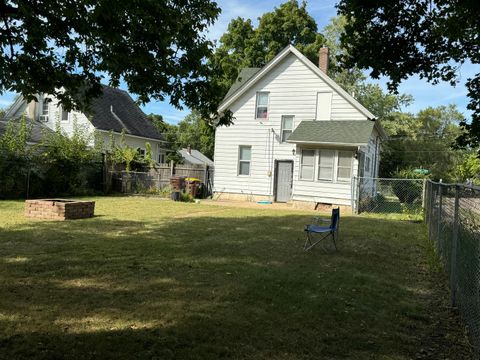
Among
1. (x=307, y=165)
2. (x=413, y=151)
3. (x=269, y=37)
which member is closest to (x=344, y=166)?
(x=307, y=165)

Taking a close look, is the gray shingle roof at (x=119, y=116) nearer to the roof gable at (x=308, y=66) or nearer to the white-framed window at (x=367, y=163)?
the roof gable at (x=308, y=66)

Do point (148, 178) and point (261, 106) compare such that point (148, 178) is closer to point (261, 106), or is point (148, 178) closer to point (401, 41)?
point (261, 106)

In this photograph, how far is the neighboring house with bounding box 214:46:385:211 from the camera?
19.3m

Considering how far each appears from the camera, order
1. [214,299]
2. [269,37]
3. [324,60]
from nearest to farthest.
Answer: [214,299], [324,60], [269,37]

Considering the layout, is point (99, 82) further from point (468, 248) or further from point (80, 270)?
point (468, 248)

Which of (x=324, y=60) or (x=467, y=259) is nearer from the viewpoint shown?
(x=467, y=259)

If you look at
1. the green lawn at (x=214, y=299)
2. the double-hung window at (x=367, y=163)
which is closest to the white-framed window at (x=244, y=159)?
the double-hung window at (x=367, y=163)

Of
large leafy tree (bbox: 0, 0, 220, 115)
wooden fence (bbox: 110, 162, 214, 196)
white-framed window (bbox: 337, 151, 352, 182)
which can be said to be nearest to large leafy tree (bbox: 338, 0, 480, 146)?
large leafy tree (bbox: 0, 0, 220, 115)

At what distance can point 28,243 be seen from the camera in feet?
28.0

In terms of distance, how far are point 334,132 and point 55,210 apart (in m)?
12.4

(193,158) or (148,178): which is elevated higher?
(193,158)

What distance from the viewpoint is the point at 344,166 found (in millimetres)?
19297

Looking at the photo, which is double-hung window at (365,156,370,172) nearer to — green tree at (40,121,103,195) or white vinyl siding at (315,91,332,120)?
white vinyl siding at (315,91,332,120)

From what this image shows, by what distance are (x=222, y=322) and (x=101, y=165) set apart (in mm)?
20278
